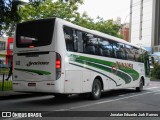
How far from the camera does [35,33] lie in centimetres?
1454

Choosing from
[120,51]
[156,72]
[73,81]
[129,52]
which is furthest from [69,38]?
[156,72]

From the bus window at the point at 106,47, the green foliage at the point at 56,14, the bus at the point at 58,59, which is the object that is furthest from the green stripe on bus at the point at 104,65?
the green foliage at the point at 56,14

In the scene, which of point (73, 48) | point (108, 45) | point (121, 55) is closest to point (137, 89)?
point (121, 55)

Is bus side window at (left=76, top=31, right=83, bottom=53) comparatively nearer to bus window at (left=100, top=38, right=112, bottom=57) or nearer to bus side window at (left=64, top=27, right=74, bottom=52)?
bus side window at (left=64, top=27, right=74, bottom=52)

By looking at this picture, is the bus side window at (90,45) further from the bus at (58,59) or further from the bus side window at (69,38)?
the bus side window at (69,38)

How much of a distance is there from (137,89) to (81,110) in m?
11.2

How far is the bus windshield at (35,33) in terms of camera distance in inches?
558

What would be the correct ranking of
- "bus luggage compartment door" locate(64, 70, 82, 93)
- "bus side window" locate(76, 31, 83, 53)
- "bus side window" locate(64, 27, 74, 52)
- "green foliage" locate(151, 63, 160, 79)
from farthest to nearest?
"green foliage" locate(151, 63, 160, 79) < "bus side window" locate(76, 31, 83, 53) < "bus side window" locate(64, 27, 74, 52) < "bus luggage compartment door" locate(64, 70, 82, 93)

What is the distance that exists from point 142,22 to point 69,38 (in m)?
77.1

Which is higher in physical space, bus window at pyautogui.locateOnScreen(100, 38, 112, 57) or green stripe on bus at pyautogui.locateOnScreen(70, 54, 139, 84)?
bus window at pyautogui.locateOnScreen(100, 38, 112, 57)

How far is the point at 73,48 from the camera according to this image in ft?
48.6

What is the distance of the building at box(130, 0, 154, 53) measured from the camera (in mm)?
84381

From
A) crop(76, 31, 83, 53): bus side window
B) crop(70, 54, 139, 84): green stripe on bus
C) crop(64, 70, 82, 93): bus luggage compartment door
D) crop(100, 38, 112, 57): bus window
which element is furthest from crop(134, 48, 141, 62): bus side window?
crop(64, 70, 82, 93): bus luggage compartment door

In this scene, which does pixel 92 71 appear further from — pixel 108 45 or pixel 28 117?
pixel 28 117
